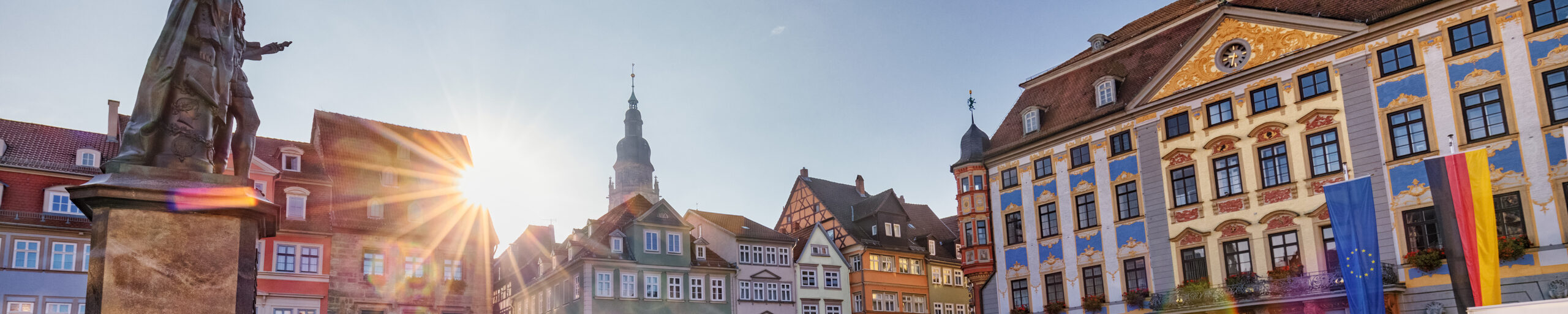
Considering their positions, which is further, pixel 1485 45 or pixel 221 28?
pixel 1485 45

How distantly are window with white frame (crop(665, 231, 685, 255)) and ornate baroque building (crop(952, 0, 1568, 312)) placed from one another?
17896 millimetres

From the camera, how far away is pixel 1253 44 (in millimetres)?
30859

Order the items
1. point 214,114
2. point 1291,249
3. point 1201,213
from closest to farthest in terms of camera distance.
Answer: point 214,114, point 1291,249, point 1201,213

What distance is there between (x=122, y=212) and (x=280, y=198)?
34673 mm

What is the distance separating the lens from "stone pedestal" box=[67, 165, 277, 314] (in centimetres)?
934

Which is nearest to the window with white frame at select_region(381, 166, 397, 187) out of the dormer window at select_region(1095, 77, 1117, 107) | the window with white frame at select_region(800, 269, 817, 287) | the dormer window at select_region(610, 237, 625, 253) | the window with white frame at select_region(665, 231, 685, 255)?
the dormer window at select_region(610, 237, 625, 253)

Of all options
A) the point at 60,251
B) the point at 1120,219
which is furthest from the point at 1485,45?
the point at 60,251

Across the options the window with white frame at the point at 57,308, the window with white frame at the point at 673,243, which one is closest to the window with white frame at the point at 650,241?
the window with white frame at the point at 673,243

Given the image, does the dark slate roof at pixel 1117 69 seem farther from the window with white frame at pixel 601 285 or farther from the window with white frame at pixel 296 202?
the window with white frame at pixel 296 202

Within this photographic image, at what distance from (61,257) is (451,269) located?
1306 cm

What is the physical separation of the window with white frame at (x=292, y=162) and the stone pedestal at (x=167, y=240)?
35.2 metres

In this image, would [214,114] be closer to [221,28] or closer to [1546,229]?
[221,28]

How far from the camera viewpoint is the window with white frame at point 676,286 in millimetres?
52688

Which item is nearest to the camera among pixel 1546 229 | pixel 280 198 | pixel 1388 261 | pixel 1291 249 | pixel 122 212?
pixel 122 212
